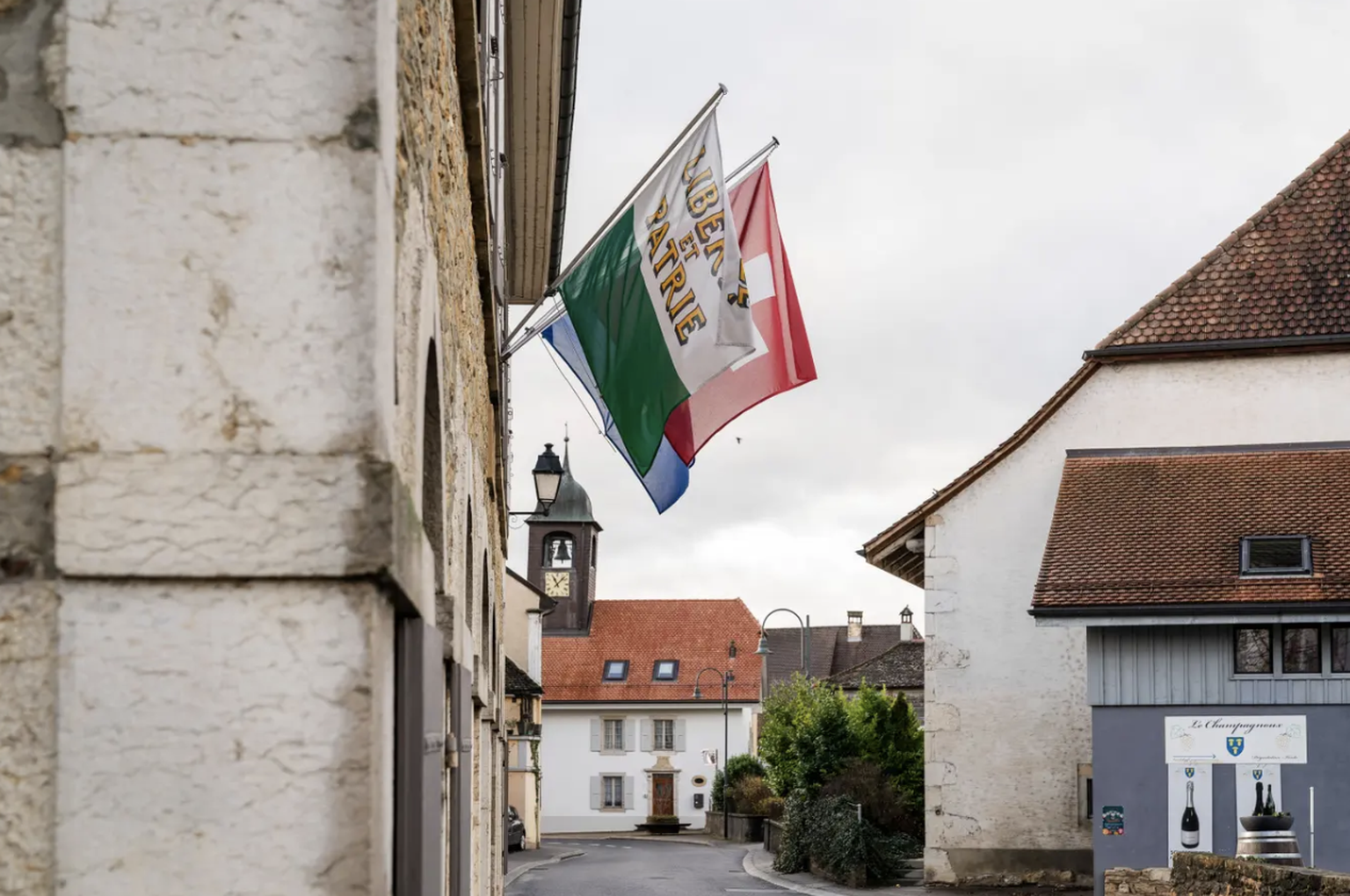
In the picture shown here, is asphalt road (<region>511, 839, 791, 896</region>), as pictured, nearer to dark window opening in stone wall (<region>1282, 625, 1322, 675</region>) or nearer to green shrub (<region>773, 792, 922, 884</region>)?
green shrub (<region>773, 792, 922, 884</region>)

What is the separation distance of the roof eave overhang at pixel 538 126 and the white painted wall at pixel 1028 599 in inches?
431

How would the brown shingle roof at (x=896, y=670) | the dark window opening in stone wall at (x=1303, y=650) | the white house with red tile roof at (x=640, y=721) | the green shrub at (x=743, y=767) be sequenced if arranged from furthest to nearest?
the white house with red tile roof at (x=640, y=721), the brown shingle roof at (x=896, y=670), the green shrub at (x=743, y=767), the dark window opening in stone wall at (x=1303, y=650)

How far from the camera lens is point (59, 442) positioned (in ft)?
10.8

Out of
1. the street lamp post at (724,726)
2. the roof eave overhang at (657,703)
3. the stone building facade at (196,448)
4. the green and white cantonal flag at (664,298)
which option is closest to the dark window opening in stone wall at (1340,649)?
the green and white cantonal flag at (664,298)

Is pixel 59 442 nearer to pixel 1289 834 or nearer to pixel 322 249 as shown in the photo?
pixel 322 249

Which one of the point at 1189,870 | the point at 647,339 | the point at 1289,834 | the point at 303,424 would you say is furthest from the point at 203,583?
the point at 1289,834

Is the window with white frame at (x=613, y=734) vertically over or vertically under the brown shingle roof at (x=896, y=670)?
under

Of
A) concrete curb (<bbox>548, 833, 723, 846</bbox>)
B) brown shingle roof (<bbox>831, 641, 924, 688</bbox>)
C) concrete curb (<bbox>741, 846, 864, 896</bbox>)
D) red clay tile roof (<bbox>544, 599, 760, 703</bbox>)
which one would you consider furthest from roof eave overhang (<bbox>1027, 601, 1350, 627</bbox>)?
red clay tile roof (<bbox>544, 599, 760, 703</bbox>)

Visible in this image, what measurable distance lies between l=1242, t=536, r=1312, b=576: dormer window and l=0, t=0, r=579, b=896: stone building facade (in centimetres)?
2274

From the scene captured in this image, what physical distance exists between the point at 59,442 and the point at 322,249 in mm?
587

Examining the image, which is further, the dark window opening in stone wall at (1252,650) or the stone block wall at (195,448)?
the dark window opening in stone wall at (1252,650)

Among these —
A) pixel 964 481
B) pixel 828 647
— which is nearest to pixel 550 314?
pixel 964 481

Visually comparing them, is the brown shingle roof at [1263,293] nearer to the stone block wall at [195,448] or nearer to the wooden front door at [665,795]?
the stone block wall at [195,448]

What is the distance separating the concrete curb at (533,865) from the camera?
3540 cm
